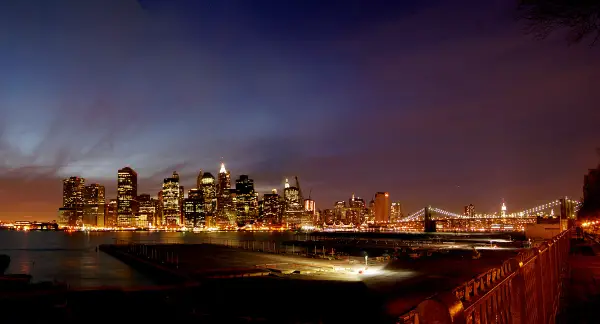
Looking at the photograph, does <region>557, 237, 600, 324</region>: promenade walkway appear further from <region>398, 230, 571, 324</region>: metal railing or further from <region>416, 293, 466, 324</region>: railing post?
<region>416, 293, 466, 324</region>: railing post

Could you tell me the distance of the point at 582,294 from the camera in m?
22.0

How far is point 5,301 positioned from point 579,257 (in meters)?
39.9

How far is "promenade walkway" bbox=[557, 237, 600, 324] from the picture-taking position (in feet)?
58.2

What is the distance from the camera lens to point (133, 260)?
5981cm

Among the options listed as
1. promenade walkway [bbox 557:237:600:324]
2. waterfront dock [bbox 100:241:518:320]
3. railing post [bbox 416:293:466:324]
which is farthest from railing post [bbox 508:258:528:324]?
promenade walkway [bbox 557:237:600:324]

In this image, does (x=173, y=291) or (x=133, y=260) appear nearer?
(x=173, y=291)

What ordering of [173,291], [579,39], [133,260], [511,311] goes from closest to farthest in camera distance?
[511,311]
[579,39]
[173,291]
[133,260]

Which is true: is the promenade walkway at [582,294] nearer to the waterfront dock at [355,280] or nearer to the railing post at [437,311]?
the waterfront dock at [355,280]

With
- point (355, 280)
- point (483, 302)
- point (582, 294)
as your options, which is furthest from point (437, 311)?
point (355, 280)

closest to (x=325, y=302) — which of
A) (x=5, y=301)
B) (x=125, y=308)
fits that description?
(x=125, y=308)

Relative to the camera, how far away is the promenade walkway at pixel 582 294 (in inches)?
699

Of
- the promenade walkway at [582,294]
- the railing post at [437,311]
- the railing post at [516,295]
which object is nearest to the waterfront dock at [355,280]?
the promenade walkway at [582,294]

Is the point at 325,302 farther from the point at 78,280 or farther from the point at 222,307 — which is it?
the point at 78,280

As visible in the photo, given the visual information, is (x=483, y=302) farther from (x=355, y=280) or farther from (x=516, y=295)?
(x=355, y=280)
